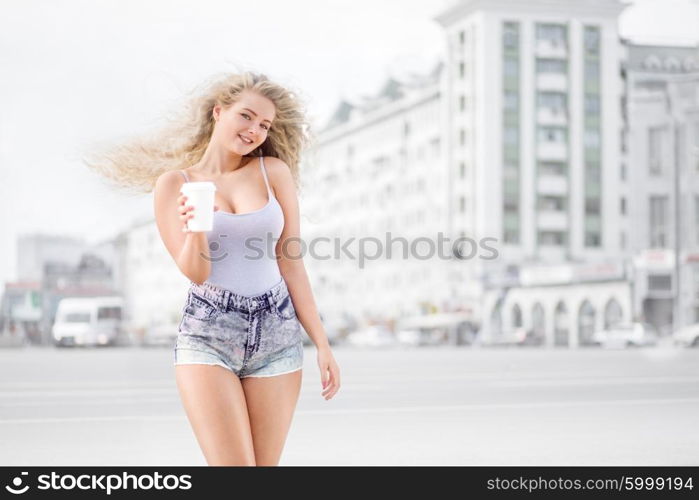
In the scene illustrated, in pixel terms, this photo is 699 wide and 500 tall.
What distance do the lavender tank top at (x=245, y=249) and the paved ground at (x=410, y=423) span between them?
4708 mm

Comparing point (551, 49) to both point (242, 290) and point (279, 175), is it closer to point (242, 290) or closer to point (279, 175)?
point (279, 175)

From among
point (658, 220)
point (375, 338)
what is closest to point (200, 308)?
point (375, 338)

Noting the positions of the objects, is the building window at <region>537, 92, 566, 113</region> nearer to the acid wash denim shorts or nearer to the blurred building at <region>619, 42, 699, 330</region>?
the blurred building at <region>619, 42, 699, 330</region>

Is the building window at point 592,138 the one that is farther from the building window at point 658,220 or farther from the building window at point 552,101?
the building window at point 658,220

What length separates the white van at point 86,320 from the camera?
55500 mm

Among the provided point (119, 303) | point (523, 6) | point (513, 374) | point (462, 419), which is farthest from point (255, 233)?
point (523, 6)

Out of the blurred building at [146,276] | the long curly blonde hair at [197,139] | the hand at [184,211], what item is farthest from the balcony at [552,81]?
the hand at [184,211]

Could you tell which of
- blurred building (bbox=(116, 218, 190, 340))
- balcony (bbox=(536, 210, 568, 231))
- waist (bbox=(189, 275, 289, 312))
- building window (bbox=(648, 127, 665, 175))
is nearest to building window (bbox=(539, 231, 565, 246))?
balcony (bbox=(536, 210, 568, 231))

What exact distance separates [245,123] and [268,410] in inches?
37.6

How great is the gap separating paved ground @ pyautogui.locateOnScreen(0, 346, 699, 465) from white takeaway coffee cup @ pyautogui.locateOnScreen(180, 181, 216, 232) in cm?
512

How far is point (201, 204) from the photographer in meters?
3.96

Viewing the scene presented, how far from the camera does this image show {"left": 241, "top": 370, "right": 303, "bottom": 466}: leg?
14.3 ft

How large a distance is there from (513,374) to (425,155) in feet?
221
